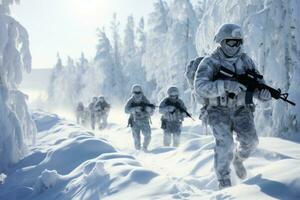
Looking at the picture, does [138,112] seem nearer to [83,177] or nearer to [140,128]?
[140,128]

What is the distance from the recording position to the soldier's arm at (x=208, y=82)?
5684 millimetres

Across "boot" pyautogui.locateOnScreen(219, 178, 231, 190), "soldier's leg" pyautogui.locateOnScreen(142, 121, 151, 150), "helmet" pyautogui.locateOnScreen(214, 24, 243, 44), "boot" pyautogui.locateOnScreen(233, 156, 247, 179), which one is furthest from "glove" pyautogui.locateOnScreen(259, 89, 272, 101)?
"soldier's leg" pyautogui.locateOnScreen(142, 121, 151, 150)

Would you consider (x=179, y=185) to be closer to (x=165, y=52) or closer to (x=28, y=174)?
(x=28, y=174)

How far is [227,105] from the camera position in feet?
19.6

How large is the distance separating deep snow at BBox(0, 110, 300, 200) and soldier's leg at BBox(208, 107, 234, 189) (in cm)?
31

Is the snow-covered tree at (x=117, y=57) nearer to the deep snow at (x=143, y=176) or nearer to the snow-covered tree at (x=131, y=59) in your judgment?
the snow-covered tree at (x=131, y=59)

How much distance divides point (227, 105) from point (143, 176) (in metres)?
1.55

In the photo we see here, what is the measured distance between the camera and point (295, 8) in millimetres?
14133

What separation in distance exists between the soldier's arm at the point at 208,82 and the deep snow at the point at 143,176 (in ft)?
3.49

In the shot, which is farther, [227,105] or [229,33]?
[227,105]

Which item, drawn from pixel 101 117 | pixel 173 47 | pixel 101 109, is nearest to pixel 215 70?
pixel 101 109

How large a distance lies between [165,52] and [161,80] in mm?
2425

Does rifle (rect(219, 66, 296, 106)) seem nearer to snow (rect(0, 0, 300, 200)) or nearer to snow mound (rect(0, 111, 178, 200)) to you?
snow (rect(0, 0, 300, 200))

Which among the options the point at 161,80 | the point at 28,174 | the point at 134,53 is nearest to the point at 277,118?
the point at 28,174
